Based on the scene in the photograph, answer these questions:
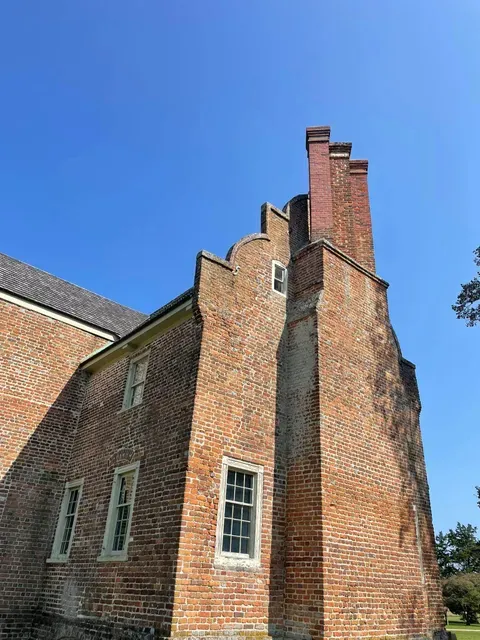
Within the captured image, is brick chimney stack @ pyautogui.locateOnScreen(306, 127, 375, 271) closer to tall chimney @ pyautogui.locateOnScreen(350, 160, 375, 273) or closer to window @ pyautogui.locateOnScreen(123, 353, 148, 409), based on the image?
tall chimney @ pyautogui.locateOnScreen(350, 160, 375, 273)

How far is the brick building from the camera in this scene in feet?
27.6

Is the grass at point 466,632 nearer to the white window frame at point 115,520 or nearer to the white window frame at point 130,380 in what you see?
the white window frame at point 115,520

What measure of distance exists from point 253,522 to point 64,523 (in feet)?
19.8

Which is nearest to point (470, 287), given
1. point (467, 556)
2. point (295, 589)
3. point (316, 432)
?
point (316, 432)

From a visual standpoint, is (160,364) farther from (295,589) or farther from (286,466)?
(295,589)

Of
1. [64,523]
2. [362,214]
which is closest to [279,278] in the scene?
[362,214]

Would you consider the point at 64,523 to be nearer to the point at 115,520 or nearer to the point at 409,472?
the point at 115,520

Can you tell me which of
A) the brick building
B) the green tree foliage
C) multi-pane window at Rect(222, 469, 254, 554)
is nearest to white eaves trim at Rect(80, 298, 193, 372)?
the brick building

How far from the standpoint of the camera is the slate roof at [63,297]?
48.5 feet

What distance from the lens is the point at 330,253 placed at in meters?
12.5

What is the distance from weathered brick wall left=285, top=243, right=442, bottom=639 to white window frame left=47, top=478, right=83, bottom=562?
5611mm

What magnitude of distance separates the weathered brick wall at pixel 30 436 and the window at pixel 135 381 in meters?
2.87

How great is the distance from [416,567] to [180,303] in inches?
325

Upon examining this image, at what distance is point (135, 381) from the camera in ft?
40.5
